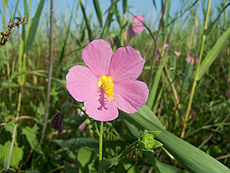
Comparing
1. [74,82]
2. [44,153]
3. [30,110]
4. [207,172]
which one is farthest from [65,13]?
[207,172]

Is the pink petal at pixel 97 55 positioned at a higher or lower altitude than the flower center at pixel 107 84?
higher

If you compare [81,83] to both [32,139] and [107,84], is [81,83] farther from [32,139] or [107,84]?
[32,139]

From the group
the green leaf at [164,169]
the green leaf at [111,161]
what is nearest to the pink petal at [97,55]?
the green leaf at [111,161]

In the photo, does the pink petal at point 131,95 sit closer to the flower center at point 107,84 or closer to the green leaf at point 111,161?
the flower center at point 107,84

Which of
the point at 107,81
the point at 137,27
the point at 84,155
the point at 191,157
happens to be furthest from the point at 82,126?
the point at 137,27

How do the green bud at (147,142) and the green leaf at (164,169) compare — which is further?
the green leaf at (164,169)

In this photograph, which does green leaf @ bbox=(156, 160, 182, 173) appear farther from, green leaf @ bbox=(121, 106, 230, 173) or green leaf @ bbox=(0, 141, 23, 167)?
green leaf @ bbox=(0, 141, 23, 167)

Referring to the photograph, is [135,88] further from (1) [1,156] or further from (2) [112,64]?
(1) [1,156]
